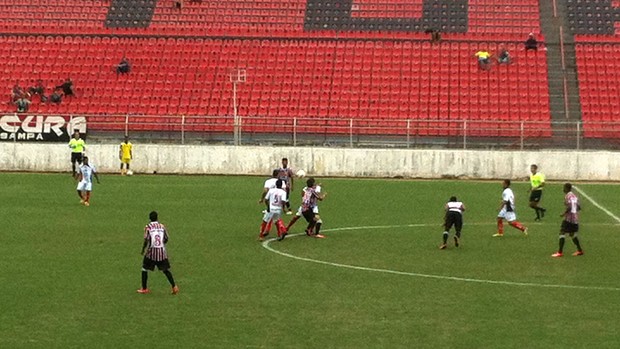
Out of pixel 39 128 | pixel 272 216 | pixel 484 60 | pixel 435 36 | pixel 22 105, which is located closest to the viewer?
pixel 272 216

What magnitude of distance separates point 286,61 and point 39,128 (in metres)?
13.9

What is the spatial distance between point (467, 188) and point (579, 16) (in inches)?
924

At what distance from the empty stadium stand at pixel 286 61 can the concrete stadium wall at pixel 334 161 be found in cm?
176

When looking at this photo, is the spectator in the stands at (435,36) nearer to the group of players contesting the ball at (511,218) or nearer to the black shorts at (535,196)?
the black shorts at (535,196)

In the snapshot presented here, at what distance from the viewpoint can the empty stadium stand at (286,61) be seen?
58000 mm

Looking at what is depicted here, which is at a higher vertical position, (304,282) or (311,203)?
(311,203)

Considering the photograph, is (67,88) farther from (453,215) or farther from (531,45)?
(453,215)

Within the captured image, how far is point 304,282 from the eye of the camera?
72.3 feet

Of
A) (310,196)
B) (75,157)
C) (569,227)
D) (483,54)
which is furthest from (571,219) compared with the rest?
(483,54)

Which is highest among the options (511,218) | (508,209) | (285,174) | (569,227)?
(285,174)

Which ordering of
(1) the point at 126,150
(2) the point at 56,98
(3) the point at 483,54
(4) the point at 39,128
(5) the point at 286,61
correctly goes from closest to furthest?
(1) the point at 126,150
(4) the point at 39,128
(2) the point at 56,98
(3) the point at 483,54
(5) the point at 286,61

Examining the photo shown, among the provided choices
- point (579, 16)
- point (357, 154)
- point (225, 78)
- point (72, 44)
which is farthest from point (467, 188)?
point (72, 44)

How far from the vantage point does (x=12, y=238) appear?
92.8ft

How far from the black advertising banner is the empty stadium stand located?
5.21 ft
